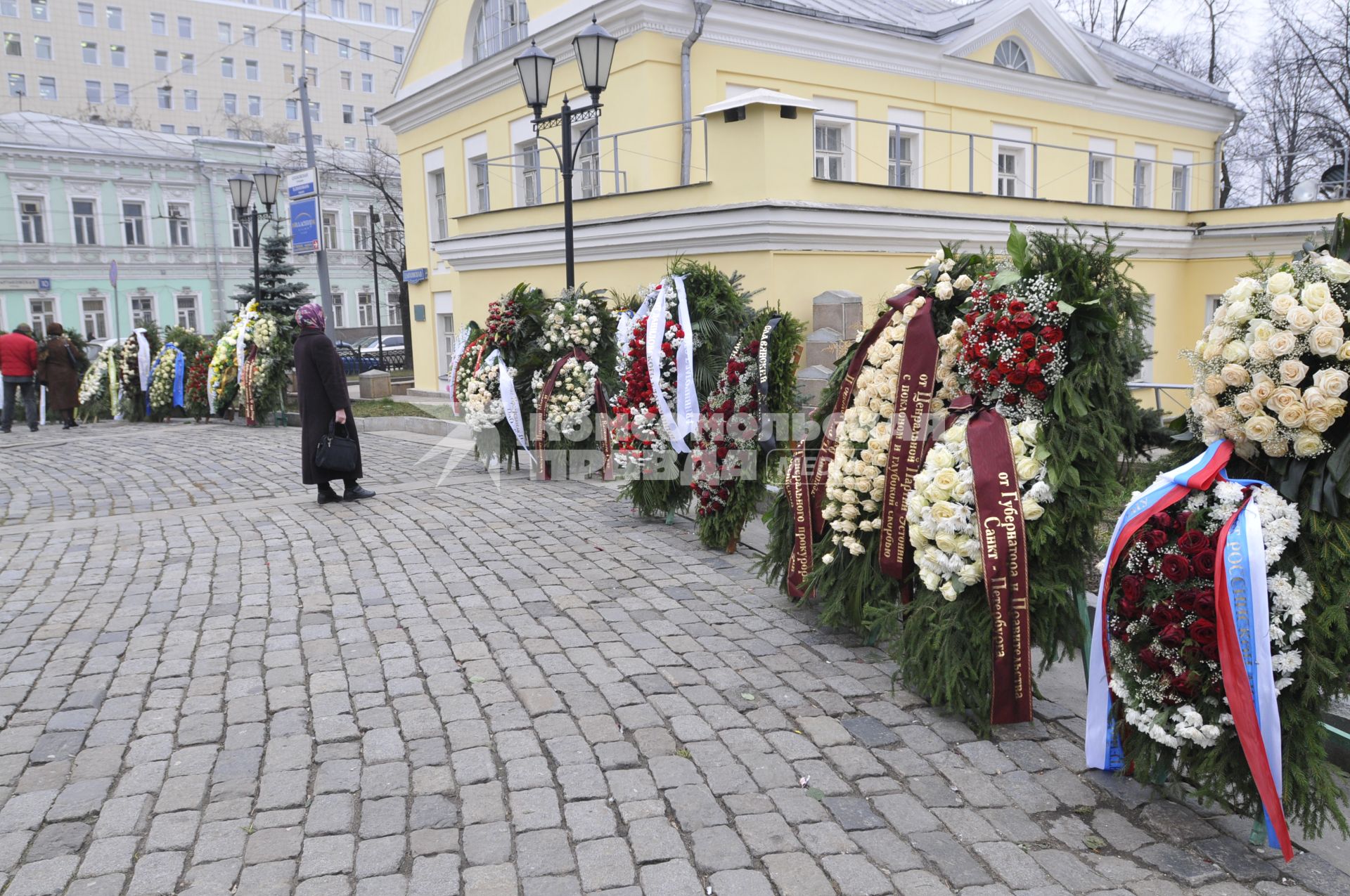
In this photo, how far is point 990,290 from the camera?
4219 mm

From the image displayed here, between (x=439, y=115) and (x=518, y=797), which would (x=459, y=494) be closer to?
(x=518, y=797)

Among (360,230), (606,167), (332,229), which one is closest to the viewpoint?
(606,167)

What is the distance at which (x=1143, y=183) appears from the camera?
22203mm

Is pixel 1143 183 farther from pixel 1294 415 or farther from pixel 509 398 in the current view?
pixel 1294 415

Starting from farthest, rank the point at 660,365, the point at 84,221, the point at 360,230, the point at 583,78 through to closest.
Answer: the point at 360,230
the point at 84,221
the point at 583,78
the point at 660,365

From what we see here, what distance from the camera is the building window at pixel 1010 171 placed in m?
19.7

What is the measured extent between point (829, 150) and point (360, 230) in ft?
121

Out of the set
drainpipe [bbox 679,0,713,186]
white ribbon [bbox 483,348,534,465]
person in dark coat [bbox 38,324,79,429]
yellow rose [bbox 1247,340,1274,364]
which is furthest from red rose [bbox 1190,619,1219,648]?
person in dark coat [bbox 38,324,79,429]

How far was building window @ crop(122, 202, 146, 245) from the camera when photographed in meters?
42.3

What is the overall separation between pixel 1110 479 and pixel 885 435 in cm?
103

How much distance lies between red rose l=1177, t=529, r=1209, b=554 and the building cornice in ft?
16.8

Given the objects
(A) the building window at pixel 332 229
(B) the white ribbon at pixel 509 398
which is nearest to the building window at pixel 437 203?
(B) the white ribbon at pixel 509 398

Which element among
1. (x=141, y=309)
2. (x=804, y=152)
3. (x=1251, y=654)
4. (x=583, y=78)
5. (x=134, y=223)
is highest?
(x=134, y=223)

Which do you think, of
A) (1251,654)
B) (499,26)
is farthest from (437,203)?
(1251,654)
